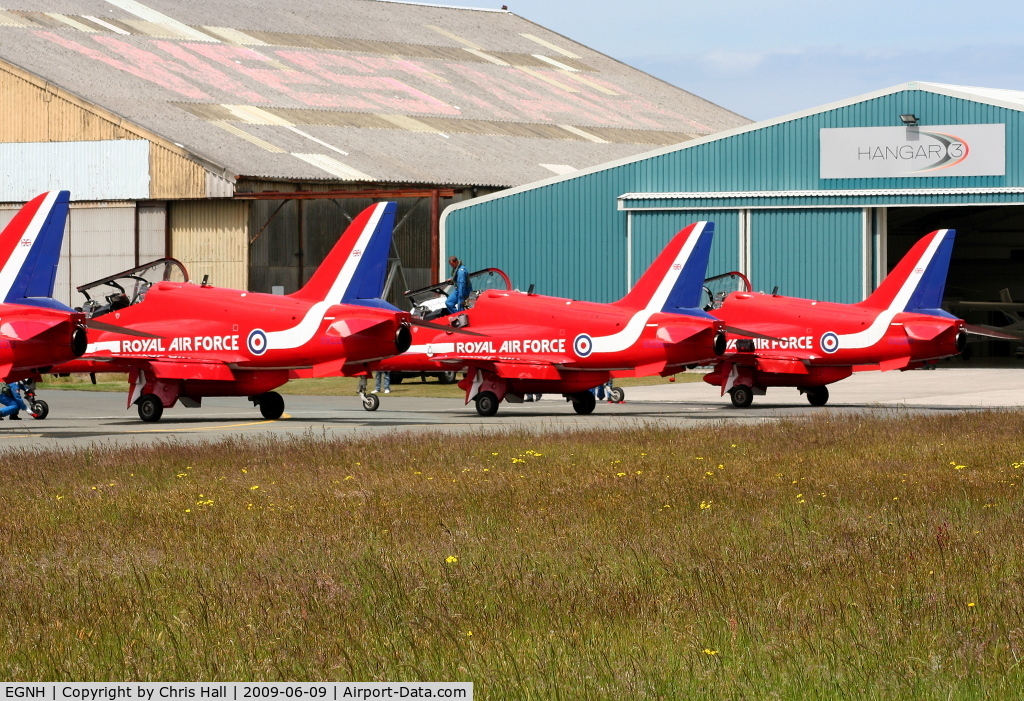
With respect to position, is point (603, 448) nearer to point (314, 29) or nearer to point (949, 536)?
point (949, 536)

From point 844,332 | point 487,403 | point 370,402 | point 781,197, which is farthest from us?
point 781,197

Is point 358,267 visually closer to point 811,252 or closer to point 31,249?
point 31,249

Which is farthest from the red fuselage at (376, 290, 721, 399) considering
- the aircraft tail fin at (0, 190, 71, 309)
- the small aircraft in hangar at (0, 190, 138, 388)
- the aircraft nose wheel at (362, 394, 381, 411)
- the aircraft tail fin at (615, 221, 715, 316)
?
the aircraft tail fin at (0, 190, 71, 309)

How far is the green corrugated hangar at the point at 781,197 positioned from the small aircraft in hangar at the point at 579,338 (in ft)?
48.0

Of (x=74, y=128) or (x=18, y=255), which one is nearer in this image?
(x=18, y=255)

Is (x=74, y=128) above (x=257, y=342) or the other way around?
above

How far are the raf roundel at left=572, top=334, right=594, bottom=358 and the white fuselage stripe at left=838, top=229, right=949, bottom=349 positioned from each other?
5027 millimetres

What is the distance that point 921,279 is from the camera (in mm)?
28516

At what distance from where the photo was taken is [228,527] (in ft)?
40.2

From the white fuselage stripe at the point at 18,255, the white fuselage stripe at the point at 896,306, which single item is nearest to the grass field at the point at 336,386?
the white fuselage stripe at the point at 896,306

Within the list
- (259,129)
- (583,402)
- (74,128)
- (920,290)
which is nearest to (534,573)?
(583,402)

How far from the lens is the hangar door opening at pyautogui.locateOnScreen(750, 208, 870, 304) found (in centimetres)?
4125

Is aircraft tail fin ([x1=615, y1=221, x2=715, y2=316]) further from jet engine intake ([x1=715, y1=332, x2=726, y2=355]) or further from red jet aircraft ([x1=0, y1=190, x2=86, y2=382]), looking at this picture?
red jet aircraft ([x1=0, y1=190, x2=86, y2=382])

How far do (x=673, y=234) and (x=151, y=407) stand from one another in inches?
813
